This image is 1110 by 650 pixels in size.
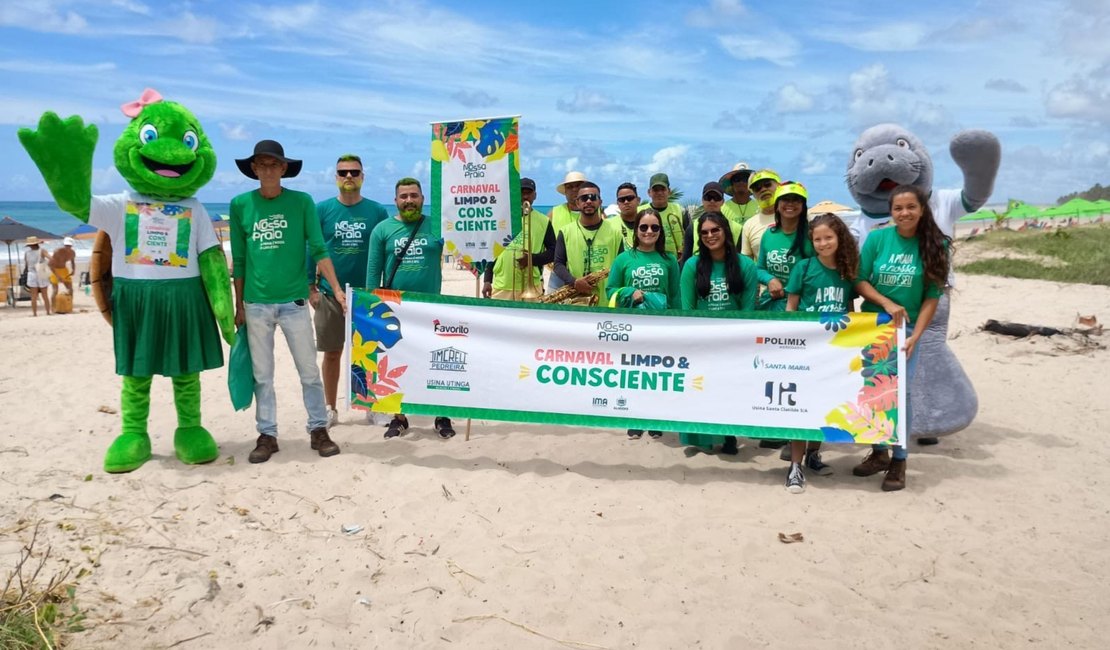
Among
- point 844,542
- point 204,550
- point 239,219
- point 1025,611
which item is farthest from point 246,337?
point 1025,611

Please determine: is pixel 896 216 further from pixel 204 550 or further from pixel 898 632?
pixel 204 550

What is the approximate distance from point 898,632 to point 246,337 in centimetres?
437

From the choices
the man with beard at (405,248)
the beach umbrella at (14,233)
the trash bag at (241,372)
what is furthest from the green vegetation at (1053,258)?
the beach umbrella at (14,233)

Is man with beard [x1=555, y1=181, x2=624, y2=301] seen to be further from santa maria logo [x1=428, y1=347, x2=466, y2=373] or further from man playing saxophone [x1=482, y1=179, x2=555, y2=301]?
santa maria logo [x1=428, y1=347, x2=466, y2=373]

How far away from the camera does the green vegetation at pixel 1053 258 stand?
13875mm

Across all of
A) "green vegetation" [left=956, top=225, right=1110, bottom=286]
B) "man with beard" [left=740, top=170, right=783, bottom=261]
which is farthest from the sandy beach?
"green vegetation" [left=956, top=225, right=1110, bottom=286]

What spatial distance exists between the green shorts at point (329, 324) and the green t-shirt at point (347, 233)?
0.36ft

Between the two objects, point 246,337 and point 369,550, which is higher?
point 246,337

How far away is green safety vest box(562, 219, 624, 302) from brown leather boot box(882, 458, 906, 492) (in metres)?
2.52

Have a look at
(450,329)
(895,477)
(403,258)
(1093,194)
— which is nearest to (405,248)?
(403,258)

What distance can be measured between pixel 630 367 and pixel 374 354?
5.94 feet

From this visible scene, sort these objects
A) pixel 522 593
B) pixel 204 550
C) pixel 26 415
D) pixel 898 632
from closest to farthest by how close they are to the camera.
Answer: pixel 898 632 → pixel 522 593 → pixel 204 550 → pixel 26 415

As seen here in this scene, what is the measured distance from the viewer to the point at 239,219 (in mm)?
5152

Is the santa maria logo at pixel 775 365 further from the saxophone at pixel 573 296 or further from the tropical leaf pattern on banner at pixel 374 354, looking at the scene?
the tropical leaf pattern on banner at pixel 374 354
